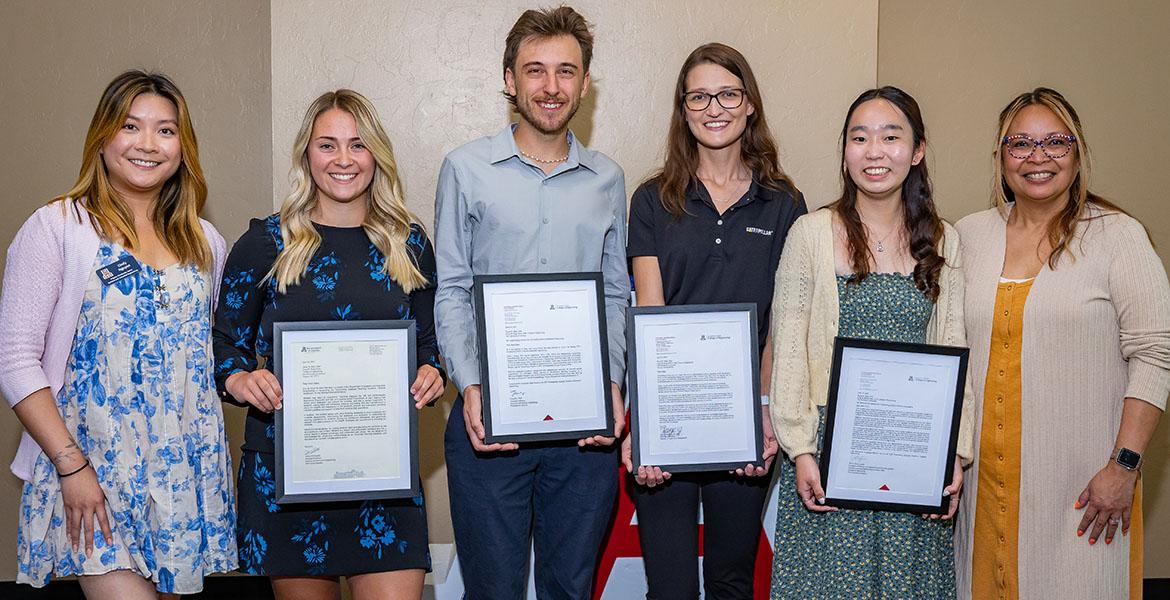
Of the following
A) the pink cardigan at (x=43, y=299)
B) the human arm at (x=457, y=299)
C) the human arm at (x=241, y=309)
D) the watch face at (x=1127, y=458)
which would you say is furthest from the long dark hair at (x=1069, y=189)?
the pink cardigan at (x=43, y=299)

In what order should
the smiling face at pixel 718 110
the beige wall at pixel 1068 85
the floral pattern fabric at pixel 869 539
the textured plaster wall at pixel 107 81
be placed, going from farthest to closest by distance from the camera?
→ the beige wall at pixel 1068 85 → the textured plaster wall at pixel 107 81 → the smiling face at pixel 718 110 → the floral pattern fabric at pixel 869 539

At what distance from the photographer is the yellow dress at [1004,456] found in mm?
2836

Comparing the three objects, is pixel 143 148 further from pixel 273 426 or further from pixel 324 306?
pixel 273 426

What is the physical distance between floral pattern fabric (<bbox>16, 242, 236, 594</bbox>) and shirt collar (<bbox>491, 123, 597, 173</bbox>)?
982mm

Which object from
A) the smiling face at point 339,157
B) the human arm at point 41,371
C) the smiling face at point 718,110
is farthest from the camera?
the smiling face at point 718,110

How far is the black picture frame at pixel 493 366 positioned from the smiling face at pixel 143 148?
0.92 meters

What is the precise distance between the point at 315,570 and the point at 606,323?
1087mm

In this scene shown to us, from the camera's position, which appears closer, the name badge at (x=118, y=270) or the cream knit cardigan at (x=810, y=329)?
the name badge at (x=118, y=270)

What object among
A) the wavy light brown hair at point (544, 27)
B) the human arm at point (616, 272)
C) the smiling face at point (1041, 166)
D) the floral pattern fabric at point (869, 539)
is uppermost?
the wavy light brown hair at point (544, 27)

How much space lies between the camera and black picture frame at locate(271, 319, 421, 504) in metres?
2.55

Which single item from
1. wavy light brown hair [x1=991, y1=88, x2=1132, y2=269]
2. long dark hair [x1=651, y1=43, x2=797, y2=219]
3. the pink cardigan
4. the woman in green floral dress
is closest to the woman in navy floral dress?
the pink cardigan

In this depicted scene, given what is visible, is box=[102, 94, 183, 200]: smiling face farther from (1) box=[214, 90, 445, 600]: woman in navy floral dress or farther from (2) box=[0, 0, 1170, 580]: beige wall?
(2) box=[0, 0, 1170, 580]: beige wall

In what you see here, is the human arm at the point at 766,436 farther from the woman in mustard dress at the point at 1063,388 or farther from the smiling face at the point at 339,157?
the smiling face at the point at 339,157

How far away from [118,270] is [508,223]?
1.07 meters
